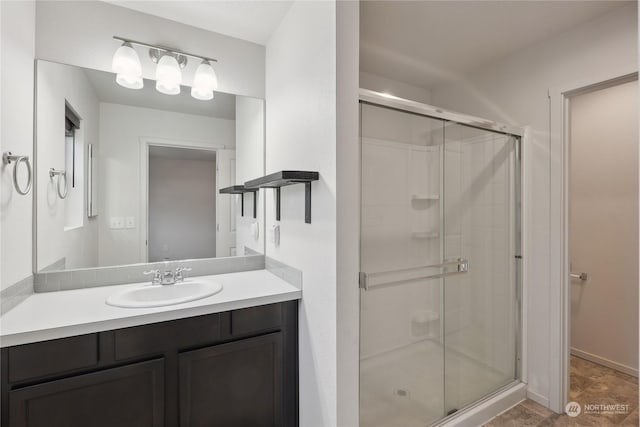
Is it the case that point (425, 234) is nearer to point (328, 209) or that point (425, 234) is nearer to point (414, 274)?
point (414, 274)

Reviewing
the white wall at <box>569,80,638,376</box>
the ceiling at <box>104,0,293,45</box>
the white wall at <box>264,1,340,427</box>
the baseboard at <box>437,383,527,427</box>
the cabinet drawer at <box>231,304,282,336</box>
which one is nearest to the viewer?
the white wall at <box>264,1,340,427</box>

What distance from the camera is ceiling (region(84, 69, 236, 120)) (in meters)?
1.65

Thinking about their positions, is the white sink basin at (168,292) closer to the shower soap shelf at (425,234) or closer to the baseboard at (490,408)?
the shower soap shelf at (425,234)

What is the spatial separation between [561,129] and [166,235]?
2.55 metres

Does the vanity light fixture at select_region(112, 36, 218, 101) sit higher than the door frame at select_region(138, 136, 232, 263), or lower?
higher

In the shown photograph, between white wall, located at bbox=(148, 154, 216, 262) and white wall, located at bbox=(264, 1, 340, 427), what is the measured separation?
512mm

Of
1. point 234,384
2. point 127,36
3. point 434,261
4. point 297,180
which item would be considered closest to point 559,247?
point 434,261

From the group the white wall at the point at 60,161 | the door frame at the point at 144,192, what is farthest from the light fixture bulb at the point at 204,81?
the white wall at the point at 60,161

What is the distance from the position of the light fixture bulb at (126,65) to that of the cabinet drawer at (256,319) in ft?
4.54

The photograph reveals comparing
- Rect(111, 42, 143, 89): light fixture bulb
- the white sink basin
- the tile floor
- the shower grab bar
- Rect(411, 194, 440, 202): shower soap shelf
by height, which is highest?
Rect(111, 42, 143, 89): light fixture bulb

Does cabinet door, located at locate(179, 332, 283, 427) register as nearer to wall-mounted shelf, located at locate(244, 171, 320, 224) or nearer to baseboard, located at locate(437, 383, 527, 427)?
wall-mounted shelf, located at locate(244, 171, 320, 224)

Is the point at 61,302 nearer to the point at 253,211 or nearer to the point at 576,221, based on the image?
the point at 253,211

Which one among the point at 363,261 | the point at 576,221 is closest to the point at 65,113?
the point at 363,261

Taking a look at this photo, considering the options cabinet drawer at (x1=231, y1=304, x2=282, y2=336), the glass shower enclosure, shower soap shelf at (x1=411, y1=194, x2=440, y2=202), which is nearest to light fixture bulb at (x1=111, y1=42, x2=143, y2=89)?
the glass shower enclosure
